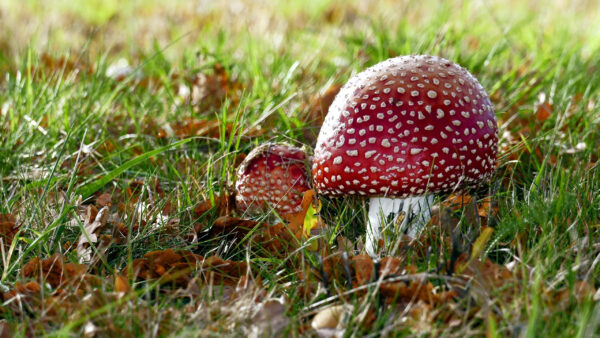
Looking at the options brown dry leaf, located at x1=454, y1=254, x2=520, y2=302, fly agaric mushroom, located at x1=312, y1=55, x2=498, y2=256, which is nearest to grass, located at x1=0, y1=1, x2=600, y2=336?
brown dry leaf, located at x1=454, y1=254, x2=520, y2=302

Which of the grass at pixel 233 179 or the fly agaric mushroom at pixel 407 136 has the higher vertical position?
the fly agaric mushroom at pixel 407 136

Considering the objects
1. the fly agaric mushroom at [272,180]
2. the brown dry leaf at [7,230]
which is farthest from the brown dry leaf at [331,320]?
the brown dry leaf at [7,230]

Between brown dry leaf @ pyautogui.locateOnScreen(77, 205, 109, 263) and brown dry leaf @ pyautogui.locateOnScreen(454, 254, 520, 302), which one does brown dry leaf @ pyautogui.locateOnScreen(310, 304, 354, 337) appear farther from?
brown dry leaf @ pyautogui.locateOnScreen(77, 205, 109, 263)

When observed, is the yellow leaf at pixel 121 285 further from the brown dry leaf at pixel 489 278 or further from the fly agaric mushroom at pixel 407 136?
the brown dry leaf at pixel 489 278

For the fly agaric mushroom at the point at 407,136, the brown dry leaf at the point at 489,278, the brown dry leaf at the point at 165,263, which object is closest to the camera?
the brown dry leaf at the point at 489,278

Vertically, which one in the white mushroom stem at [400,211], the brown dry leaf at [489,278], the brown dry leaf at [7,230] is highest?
the brown dry leaf at [489,278]

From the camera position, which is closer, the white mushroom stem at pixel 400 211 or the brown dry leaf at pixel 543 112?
the white mushroom stem at pixel 400 211
